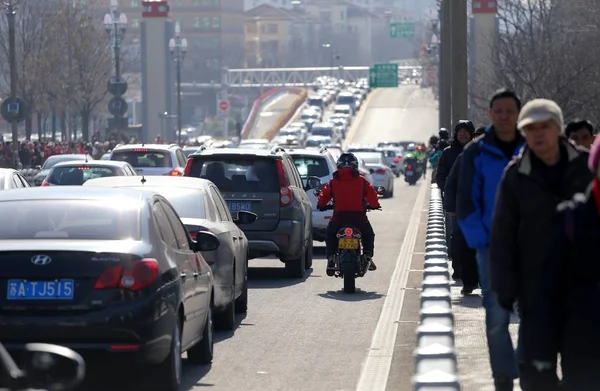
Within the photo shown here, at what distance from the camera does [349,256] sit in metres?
17.8

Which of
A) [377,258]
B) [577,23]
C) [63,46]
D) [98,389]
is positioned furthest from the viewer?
[63,46]

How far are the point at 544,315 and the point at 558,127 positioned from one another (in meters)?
0.91

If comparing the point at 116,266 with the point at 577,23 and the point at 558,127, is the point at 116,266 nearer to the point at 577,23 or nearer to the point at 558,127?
the point at 558,127

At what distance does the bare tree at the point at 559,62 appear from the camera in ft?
123

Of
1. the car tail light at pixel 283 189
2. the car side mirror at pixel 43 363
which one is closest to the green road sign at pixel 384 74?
the car tail light at pixel 283 189

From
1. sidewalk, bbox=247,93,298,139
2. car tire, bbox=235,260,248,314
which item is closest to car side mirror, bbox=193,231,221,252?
car tire, bbox=235,260,248,314

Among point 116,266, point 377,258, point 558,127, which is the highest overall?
point 558,127

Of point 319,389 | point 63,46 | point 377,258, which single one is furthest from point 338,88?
point 319,389

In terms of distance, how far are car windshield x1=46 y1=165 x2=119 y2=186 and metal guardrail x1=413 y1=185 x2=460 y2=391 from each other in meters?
13.6

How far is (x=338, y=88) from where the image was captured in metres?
183

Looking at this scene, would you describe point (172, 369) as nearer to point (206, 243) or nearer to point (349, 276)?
point (206, 243)

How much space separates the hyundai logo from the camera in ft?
32.1

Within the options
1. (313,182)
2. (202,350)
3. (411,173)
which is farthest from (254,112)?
(202,350)

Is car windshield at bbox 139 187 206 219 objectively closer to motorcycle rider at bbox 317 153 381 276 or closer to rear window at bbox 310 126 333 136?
motorcycle rider at bbox 317 153 381 276
